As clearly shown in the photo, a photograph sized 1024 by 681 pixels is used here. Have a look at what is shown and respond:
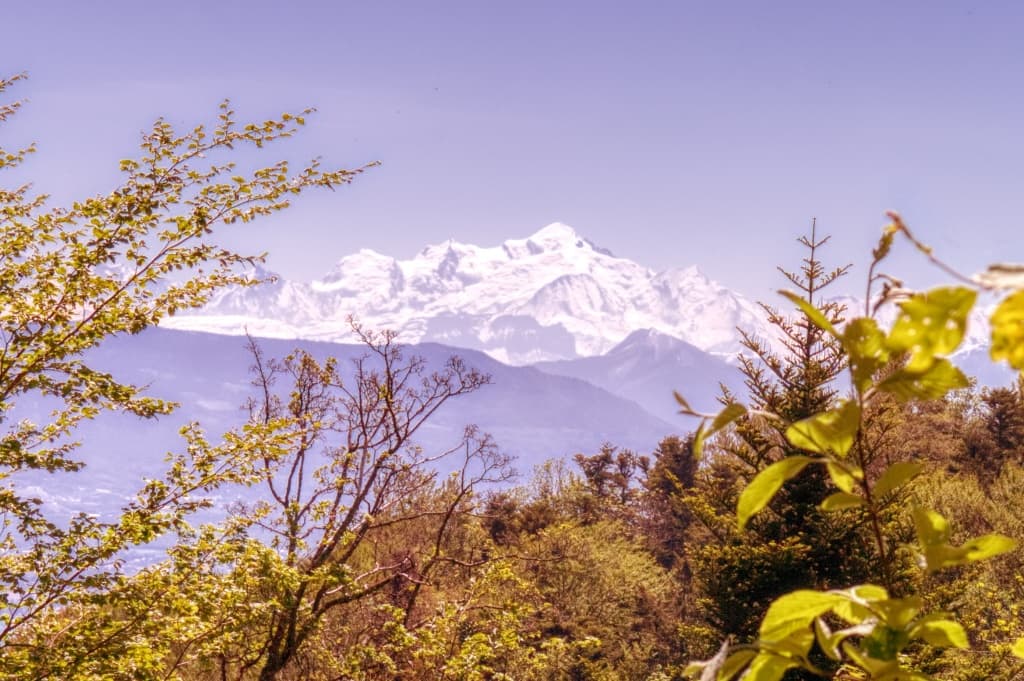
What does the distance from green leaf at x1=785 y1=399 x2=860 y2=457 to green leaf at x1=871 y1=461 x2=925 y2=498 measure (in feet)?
0.25

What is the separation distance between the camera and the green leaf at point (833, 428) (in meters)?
0.58

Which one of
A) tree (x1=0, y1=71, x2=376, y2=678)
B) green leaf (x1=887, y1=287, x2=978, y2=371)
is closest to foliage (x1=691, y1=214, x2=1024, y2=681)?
green leaf (x1=887, y1=287, x2=978, y2=371)

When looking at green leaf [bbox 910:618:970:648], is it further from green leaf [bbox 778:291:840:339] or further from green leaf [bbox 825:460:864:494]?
green leaf [bbox 778:291:840:339]

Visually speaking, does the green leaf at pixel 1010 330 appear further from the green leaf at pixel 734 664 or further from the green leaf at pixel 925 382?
the green leaf at pixel 734 664

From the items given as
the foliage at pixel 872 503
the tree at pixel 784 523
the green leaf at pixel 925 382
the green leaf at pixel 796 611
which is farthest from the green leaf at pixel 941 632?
the tree at pixel 784 523

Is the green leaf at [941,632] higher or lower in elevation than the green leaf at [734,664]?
higher

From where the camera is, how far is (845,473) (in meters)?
0.64

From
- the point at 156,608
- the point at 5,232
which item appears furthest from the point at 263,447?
the point at 5,232

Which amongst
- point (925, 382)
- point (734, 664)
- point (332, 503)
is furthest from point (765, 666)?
point (332, 503)

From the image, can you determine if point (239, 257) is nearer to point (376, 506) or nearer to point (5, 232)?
point (5, 232)

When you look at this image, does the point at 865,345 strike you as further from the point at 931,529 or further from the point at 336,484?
the point at 336,484

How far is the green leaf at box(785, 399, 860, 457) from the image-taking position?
583mm

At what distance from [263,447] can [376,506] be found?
186 inches

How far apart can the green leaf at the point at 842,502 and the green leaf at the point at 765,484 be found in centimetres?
4
